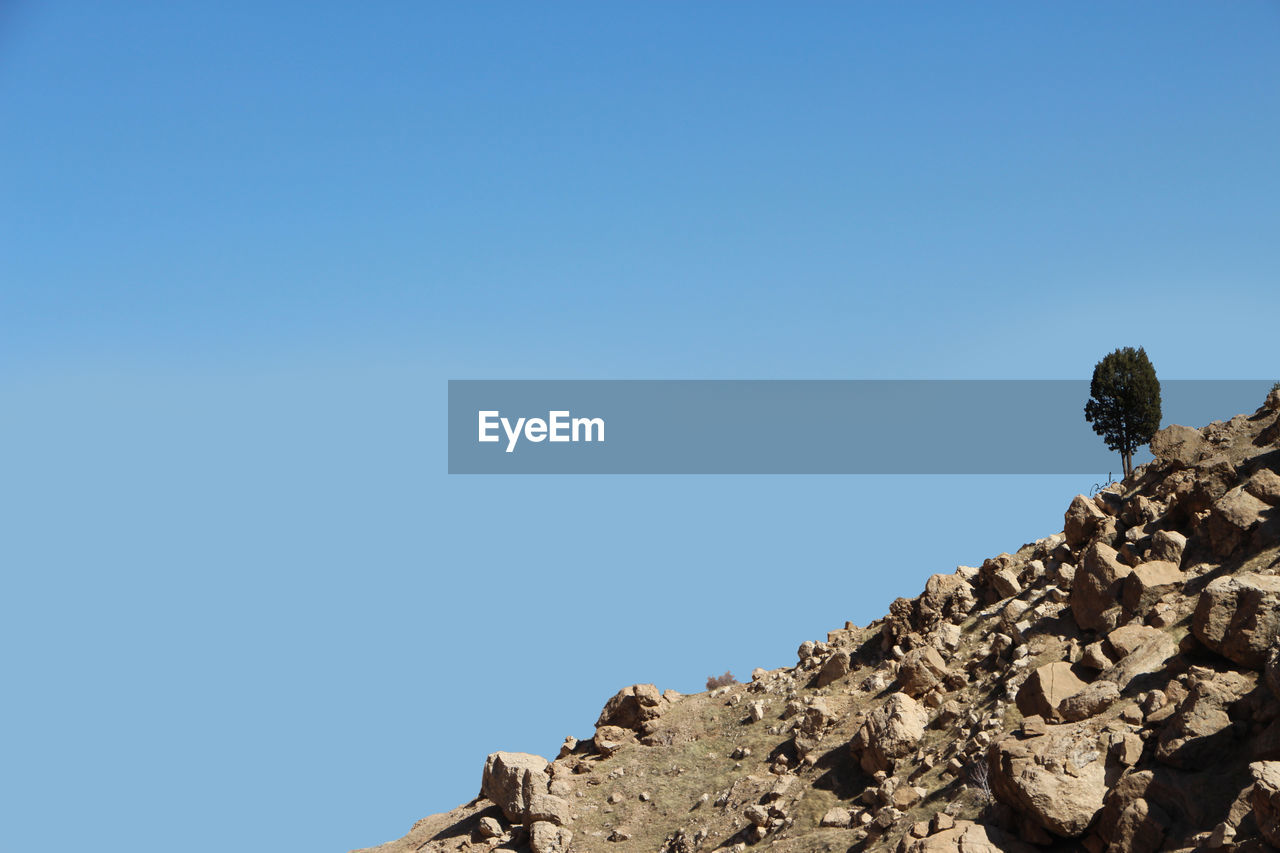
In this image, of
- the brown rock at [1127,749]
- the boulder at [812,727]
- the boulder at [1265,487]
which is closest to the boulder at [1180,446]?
the boulder at [1265,487]

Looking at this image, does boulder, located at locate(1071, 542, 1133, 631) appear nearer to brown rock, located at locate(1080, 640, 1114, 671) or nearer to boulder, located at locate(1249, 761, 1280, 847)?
brown rock, located at locate(1080, 640, 1114, 671)

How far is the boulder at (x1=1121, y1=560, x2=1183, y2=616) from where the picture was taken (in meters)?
25.2

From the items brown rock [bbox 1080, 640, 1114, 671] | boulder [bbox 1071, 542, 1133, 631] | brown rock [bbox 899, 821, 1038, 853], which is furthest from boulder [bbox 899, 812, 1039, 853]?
boulder [bbox 1071, 542, 1133, 631]

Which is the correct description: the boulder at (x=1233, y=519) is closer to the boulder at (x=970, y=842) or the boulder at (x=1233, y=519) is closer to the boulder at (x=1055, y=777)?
the boulder at (x=1055, y=777)

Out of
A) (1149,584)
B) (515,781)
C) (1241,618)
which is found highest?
(1241,618)

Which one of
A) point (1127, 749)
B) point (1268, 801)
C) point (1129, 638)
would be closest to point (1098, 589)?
point (1129, 638)

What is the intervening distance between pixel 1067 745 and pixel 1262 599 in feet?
13.5

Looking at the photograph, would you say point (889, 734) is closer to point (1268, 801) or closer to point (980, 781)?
point (980, 781)

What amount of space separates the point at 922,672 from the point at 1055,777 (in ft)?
32.2

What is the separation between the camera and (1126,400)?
2028 inches

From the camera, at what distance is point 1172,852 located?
16797 millimetres

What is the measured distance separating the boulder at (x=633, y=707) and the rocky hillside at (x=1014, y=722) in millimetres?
74

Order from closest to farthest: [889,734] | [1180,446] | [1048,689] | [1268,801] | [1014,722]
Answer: [1268,801], [1048,689], [1014,722], [889,734], [1180,446]

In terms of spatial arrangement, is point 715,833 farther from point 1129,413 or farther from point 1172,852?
point 1129,413
